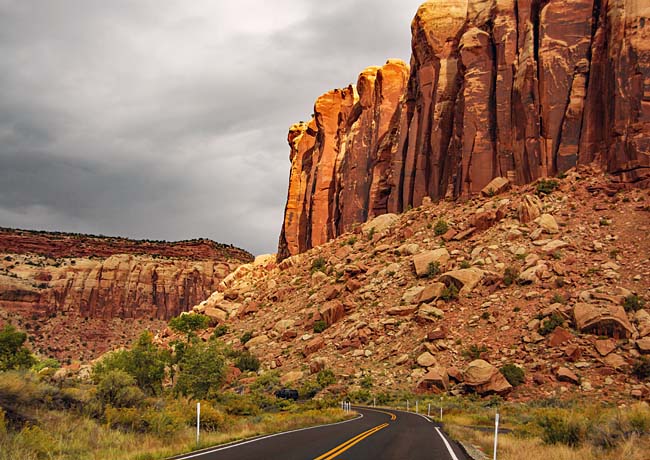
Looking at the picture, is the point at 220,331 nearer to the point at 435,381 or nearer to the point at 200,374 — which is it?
the point at 200,374

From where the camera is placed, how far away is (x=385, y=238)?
2355 inches

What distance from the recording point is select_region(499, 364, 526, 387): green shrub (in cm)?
3406

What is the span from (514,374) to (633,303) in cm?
864

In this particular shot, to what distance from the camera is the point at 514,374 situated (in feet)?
112

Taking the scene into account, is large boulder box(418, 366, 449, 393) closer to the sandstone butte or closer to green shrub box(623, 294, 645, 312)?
green shrub box(623, 294, 645, 312)

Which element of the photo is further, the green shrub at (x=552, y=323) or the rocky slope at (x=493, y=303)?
the green shrub at (x=552, y=323)

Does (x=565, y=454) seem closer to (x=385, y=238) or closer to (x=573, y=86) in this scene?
(x=573, y=86)

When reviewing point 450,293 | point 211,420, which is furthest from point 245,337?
point 211,420

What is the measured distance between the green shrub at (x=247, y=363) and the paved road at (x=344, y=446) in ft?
91.8

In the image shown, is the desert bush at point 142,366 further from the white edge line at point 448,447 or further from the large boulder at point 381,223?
the large boulder at point 381,223

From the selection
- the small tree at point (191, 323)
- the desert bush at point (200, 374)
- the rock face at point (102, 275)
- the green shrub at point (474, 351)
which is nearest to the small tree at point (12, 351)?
the small tree at point (191, 323)

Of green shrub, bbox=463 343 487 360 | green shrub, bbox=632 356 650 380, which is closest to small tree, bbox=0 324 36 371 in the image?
green shrub, bbox=463 343 487 360

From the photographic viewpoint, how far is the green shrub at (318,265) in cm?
6525

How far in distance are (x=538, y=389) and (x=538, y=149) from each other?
969 inches
